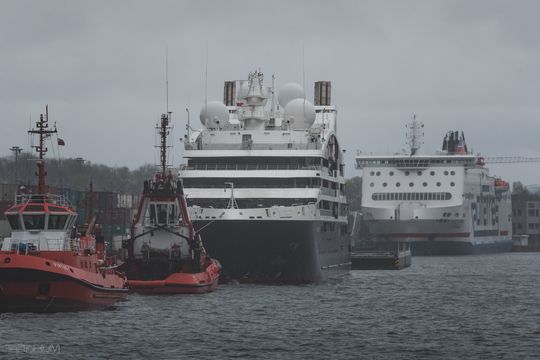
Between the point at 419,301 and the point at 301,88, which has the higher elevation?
the point at 301,88

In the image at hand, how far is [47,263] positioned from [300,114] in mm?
41970

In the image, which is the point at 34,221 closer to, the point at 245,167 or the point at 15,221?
the point at 15,221

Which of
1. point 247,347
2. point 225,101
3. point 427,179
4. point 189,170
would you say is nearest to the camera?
point 247,347

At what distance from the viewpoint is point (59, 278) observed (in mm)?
51406

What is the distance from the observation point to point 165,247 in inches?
2776

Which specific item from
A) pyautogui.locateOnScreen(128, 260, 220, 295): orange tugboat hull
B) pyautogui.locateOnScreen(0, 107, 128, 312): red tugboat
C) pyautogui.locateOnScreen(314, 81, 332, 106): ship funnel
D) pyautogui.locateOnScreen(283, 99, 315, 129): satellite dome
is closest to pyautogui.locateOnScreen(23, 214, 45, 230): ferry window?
pyautogui.locateOnScreen(0, 107, 128, 312): red tugboat

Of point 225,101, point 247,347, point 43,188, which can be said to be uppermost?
point 225,101

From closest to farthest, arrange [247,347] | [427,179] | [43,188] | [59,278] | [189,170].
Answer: [247,347] → [59,278] → [43,188] → [189,170] → [427,179]

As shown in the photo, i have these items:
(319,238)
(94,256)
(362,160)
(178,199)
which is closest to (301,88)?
(319,238)

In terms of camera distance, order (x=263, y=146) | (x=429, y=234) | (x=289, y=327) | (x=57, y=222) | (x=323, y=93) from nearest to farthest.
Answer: (x=289, y=327) → (x=57, y=222) → (x=263, y=146) → (x=323, y=93) → (x=429, y=234)

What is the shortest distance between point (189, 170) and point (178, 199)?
11.1 meters

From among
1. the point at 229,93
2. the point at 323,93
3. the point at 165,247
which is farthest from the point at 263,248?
the point at 323,93

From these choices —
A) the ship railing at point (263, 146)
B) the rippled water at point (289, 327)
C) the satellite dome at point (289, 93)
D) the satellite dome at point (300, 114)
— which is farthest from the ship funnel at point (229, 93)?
the rippled water at point (289, 327)

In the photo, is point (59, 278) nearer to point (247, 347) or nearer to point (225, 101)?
point (247, 347)
